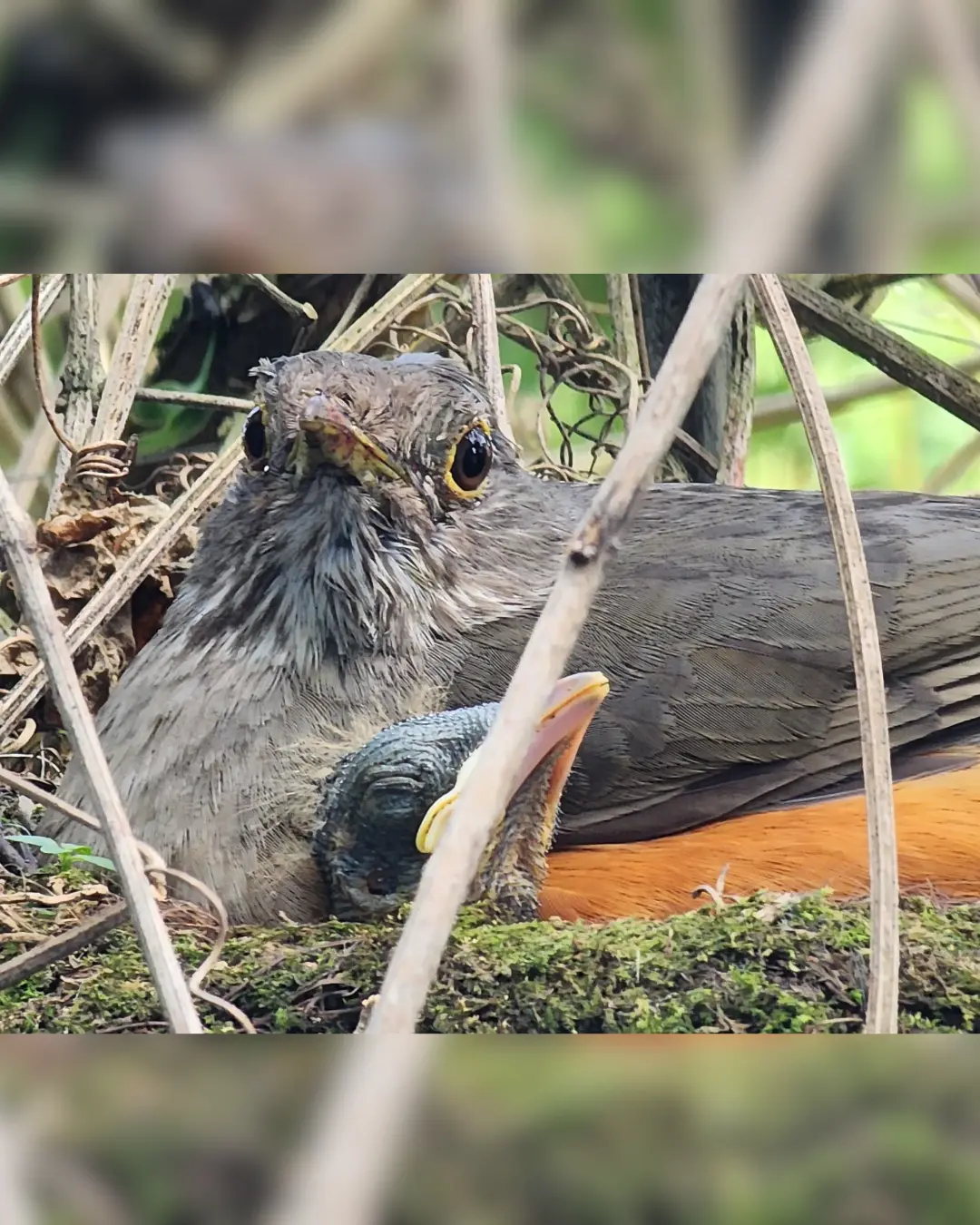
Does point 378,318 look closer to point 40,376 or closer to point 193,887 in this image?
point 40,376

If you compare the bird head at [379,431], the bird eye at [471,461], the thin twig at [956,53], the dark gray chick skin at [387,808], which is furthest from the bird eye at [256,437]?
the thin twig at [956,53]

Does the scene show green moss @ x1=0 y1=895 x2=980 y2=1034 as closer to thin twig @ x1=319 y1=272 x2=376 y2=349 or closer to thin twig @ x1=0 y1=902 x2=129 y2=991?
thin twig @ x1=0 y1=902 x2=129 y2=991

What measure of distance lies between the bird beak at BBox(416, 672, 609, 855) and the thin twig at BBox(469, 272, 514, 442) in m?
0.40

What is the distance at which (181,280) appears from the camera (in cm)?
182

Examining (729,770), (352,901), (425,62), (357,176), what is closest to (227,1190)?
(352,901)

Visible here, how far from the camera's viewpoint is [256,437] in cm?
185

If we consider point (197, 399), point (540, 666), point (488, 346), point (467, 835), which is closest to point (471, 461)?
point (488, 346)

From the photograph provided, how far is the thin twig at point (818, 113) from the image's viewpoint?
4.48 feet

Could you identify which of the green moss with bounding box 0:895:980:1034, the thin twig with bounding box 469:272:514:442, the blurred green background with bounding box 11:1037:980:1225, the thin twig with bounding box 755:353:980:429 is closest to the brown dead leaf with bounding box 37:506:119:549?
the thin twig with bounding box 469:272:514:442

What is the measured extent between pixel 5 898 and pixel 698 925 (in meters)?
0.76

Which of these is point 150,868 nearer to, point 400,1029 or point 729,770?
point 400,1029

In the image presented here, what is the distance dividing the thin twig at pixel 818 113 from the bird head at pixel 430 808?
1.80 feet

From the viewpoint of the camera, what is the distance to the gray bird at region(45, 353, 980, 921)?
69.3 inches

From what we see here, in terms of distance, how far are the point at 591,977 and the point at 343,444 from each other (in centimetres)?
64
